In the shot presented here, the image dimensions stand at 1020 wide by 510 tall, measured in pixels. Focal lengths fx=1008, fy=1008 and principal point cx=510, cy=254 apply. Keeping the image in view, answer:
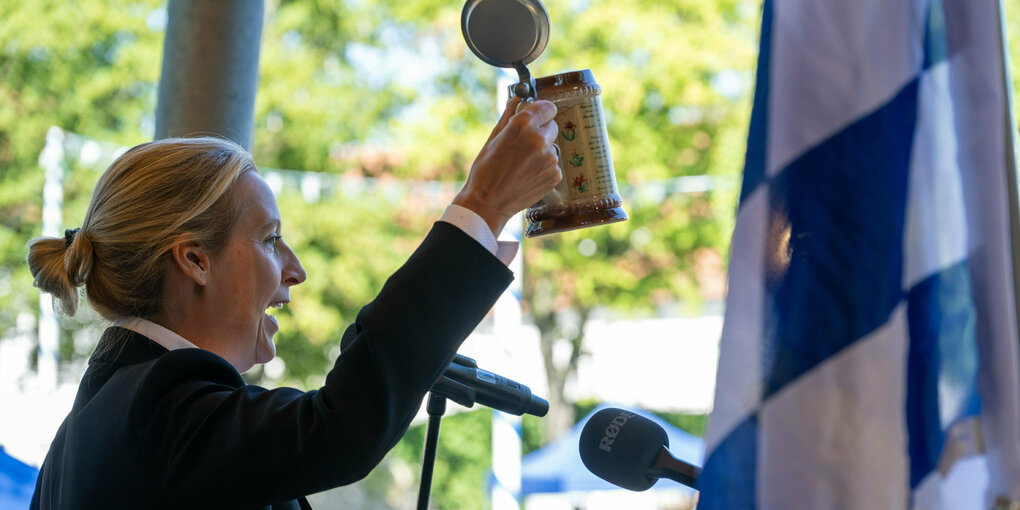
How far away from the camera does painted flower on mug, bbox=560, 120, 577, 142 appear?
51.8 inches

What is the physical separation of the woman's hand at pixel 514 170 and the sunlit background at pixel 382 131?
22.3 feet

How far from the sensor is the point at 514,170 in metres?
1.21

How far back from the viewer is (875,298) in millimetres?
990

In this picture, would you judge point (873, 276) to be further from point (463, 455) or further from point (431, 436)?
point (463, 455)

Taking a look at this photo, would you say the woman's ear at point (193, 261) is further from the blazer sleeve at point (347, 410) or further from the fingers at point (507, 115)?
the fingers at point (507, 115)

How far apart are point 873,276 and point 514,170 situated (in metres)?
0.43

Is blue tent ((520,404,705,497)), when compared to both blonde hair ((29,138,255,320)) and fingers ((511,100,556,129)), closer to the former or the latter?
blonde hair ((29,138,255,320))

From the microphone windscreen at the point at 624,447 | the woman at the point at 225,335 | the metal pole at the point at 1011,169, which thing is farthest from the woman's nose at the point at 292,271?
the metal pole at the point at 1011,169

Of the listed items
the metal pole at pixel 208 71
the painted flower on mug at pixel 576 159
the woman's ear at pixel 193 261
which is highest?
the metal pole at pixel 208 71

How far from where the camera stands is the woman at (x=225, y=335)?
1176mm

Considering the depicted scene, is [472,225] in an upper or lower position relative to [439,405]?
upper

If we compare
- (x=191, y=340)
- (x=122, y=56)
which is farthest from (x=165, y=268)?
(x=122, y=56)

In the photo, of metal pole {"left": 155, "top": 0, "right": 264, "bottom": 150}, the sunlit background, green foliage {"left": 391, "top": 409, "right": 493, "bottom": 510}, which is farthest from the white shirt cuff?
green foliage {"left": 391, "top": 409, "right": 493, "bottom": 510}

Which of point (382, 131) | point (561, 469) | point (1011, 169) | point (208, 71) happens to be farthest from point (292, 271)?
point (382, 131)
